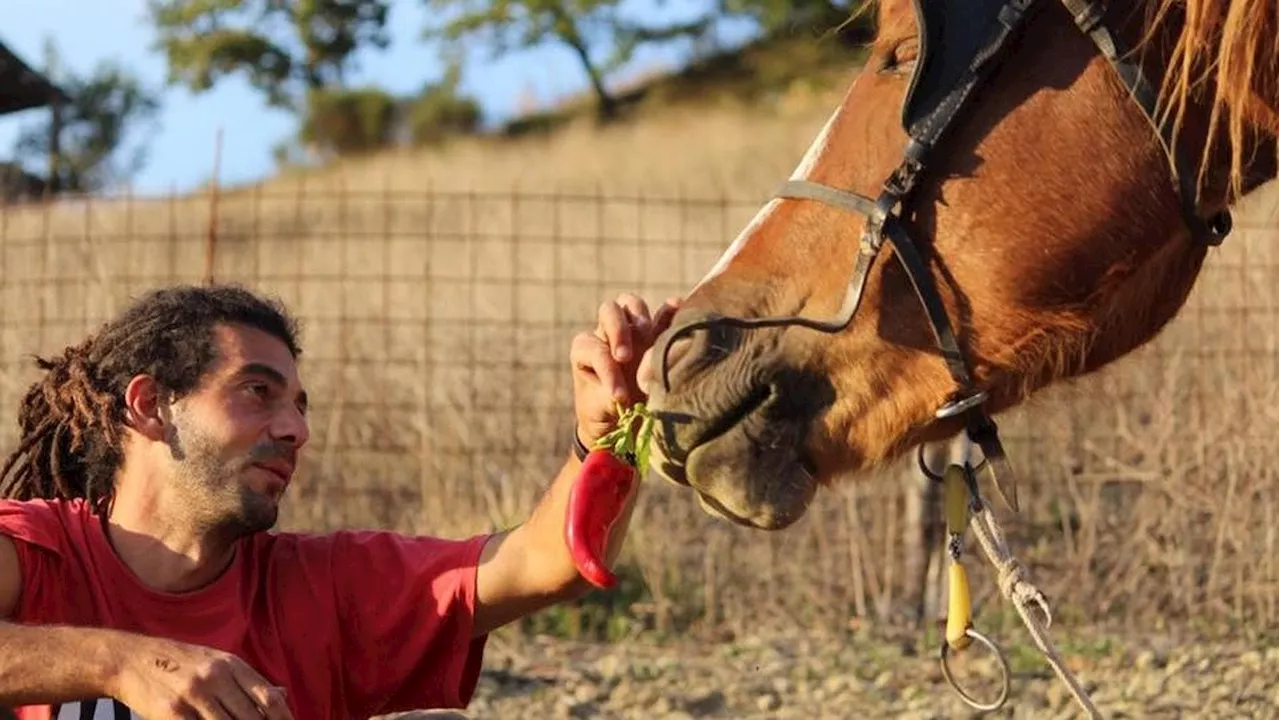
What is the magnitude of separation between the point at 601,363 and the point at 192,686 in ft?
2.71

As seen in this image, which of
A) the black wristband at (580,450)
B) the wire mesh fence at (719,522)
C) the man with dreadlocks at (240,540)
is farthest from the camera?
the wire mesh fence at (719,522)

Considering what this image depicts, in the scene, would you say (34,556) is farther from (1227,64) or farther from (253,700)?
(1227,64)

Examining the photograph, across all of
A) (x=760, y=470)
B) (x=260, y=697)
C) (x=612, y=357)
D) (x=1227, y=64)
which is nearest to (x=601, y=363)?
(x=612, y=357)

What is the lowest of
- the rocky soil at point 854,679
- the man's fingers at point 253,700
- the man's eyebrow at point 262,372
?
the rocky soil at point 854,679

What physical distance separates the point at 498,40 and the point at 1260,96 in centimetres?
2473

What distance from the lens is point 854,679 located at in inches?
234

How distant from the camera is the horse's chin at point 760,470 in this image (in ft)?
8.42

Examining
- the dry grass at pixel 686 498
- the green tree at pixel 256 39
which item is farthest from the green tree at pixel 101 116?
the dry grass at pixel 686 498

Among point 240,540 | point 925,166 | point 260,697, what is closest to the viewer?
point 260,697

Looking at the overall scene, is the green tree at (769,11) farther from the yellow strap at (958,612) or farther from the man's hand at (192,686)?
the man's hand at (192,686)

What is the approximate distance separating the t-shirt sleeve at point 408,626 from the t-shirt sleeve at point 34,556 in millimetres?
459

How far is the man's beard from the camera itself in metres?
2.81

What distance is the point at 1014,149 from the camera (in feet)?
8.27

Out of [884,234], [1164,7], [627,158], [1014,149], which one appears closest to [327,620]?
[884,234]
